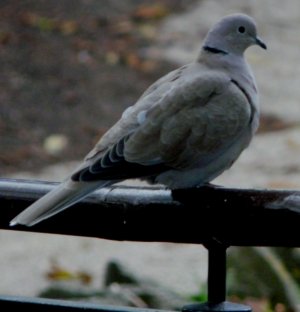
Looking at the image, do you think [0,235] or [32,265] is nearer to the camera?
[32,265]

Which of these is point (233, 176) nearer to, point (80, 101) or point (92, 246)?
point (92, 246)

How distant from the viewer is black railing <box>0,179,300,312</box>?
2.17 m

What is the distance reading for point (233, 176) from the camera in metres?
9.62

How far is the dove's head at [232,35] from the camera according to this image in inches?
153

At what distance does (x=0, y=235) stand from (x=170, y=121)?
5357mm

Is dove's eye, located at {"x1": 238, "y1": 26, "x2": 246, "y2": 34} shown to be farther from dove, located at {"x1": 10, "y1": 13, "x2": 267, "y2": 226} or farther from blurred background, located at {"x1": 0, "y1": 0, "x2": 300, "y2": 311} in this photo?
blurred background, located at {"x1": 0, "y1": 0, "x2": 300, "y2": 311}

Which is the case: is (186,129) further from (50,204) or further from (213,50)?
(50,204)

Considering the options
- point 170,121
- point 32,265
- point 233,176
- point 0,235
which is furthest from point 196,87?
point 233,176

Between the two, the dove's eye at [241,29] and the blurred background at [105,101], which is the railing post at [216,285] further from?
the blurred background at [105,101]

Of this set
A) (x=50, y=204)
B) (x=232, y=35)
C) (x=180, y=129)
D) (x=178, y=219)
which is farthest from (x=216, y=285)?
(x=232, y=35)

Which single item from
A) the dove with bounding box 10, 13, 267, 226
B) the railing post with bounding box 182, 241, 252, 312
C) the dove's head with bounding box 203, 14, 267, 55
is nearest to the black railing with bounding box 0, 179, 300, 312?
the railing post with bounding box 182, 241, 252, 312

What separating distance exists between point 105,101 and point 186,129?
26.9ft

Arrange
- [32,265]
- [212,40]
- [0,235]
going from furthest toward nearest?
[0,235] < [32,265] < [212,40]

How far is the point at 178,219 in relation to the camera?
2.25 m
